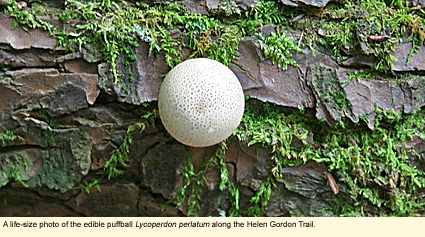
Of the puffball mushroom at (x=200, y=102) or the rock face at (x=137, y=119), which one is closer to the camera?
the puffball mushroom at (x=200, y=102)

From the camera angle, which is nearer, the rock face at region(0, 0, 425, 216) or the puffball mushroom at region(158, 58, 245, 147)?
the puffball mushroom at region(158, 58, 245, 147)

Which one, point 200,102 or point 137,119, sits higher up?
point 200,102

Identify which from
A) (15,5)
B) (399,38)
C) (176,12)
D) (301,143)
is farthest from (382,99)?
(15,5)

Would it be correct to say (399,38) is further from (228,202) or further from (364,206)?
(228,202)
